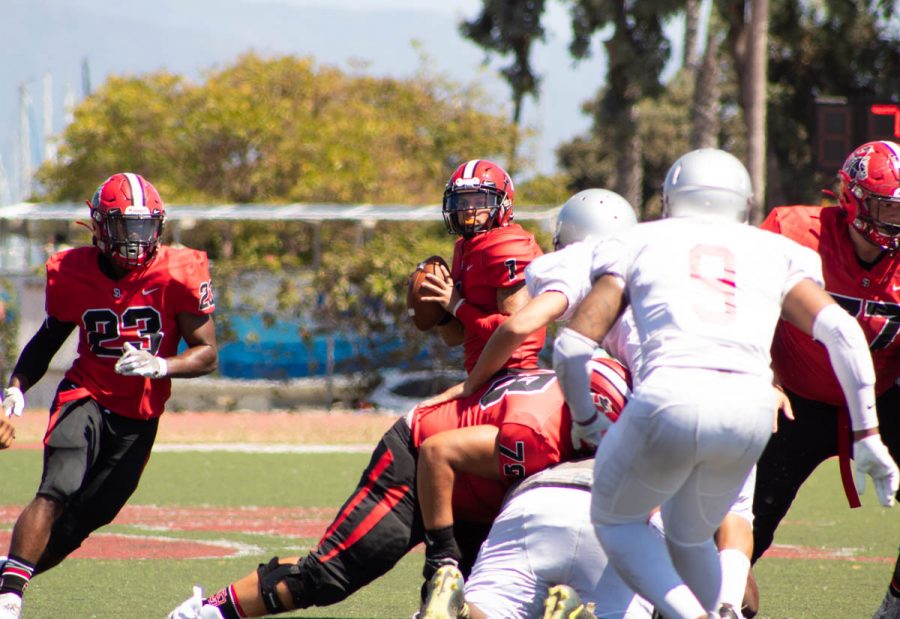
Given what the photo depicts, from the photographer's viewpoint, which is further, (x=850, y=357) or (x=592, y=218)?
(x=592, y=218)

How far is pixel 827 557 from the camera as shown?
733 cm

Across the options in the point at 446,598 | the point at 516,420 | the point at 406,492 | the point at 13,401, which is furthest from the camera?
the point at 13,401

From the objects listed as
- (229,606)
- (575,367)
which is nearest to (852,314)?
(575,367)

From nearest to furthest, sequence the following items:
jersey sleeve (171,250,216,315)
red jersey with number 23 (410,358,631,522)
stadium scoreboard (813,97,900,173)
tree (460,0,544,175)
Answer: red jersey with number 23 (410,358,631,522)
jersey sleeve (171,250,216,315)
stadium scoreboard (813,97,900,173)
tree (460,0,544,175)

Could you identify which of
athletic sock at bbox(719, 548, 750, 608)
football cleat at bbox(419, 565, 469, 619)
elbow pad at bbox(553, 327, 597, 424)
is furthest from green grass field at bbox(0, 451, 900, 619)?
elbow pad at bbox(553, 327, 597, 424)

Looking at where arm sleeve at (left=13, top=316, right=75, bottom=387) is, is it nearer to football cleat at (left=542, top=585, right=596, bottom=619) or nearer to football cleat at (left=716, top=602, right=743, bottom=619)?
football cleat at (left=542, top=585, right=596, bottom=619)

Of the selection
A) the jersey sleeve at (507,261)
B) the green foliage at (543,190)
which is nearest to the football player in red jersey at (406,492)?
the jersey sleeve at (507,261)

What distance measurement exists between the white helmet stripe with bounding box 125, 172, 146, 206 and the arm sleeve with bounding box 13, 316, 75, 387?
62 centimetres

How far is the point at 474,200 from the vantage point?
5.59 m

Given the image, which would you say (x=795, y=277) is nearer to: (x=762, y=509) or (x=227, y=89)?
(x=762, y=509)

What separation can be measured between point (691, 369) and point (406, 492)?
4.41ft

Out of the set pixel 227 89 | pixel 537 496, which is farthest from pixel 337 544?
pixel 227 89

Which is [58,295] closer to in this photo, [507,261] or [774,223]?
[507,261]

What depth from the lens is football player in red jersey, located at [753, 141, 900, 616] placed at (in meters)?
5.12
